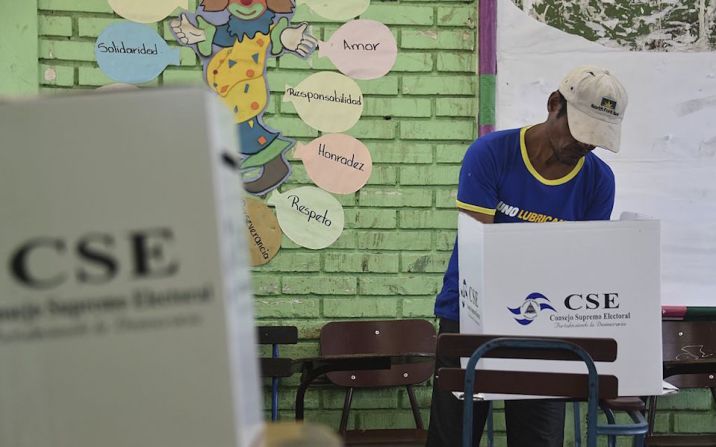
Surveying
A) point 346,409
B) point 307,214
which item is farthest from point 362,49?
point 346,409

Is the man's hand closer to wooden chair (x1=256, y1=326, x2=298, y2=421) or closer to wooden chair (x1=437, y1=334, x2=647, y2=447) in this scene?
wooden chair (x1=256, y1=326, x2=298, y2=421)

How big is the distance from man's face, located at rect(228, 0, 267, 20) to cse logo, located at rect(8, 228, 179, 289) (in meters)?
2.64

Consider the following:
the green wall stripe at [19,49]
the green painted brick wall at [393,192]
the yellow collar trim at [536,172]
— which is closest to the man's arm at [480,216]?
the yellow collar trim at [536,172]

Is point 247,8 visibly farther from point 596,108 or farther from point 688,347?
Result: point 688,347

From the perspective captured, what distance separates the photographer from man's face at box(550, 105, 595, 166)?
2.16 metres

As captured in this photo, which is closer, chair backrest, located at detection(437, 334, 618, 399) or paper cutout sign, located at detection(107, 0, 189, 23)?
chair backrest, located at detection(437, 334, 618, 399)

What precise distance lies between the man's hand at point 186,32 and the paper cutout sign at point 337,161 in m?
0.56

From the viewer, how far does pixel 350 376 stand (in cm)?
314

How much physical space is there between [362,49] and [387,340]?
114cm

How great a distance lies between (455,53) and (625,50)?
671 millimetres

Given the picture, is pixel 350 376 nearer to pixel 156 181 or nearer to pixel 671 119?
pixel 671 119

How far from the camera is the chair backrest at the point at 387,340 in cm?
319

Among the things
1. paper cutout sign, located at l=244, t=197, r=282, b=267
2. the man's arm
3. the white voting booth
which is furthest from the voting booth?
paper cutout sign, located at l=244, t=197, r=282, b=267

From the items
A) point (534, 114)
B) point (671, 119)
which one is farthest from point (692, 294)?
point (534, 114)
